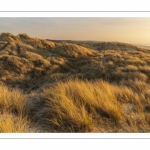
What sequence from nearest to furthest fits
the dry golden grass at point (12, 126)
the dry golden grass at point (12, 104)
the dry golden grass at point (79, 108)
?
1. the dry golden grass at point (12, 126)
2. the dry golden grass at point (79, 108)
3. the dry golden grass at point (12, 104)

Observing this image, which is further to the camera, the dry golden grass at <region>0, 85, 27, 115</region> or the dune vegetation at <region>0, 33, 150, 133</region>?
the dry golden grass at <region>0, 85, 27, 115</region>

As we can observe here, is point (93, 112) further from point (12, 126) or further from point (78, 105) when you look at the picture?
point (12, 126)
